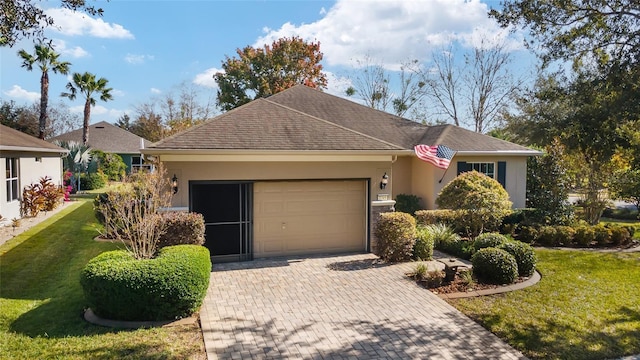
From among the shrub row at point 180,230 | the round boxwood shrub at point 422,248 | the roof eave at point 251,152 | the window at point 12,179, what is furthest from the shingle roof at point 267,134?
the window at point 12,179

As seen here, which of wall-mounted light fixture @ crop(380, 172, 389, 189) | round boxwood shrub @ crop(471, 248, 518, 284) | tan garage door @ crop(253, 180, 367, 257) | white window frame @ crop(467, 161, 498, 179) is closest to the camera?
round boxwood shrub @ crop(471, 248, 518, 284)

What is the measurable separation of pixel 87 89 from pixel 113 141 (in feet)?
17.4

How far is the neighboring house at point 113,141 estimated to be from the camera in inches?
1395

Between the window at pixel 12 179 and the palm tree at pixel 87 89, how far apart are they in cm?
1698

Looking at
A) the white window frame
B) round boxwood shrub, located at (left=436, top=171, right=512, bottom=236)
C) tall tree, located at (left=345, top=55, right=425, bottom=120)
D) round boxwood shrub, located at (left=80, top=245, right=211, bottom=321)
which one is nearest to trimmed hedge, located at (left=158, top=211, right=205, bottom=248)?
round boxwood shrub, located at (left=80, top=245, right=211, bottom=321)

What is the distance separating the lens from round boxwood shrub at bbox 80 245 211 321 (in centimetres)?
656

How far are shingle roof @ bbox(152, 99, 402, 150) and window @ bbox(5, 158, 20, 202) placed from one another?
9666 mm

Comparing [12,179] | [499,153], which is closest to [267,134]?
[499,153]

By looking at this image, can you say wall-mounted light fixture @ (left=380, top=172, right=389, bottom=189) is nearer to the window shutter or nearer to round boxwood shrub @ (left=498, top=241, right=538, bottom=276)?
round boxwood shrub @ (left=498, top=241, right=538, bottom=276)

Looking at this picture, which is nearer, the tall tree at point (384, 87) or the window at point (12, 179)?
the window at point (12, 179)

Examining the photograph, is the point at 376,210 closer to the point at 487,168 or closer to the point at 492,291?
the point at 492,291

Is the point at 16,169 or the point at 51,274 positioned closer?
the point at 51,274

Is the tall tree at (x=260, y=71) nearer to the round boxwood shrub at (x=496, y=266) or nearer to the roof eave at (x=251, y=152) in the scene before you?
the roof eave at (x=251, y=152)

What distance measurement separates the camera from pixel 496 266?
8992mm
